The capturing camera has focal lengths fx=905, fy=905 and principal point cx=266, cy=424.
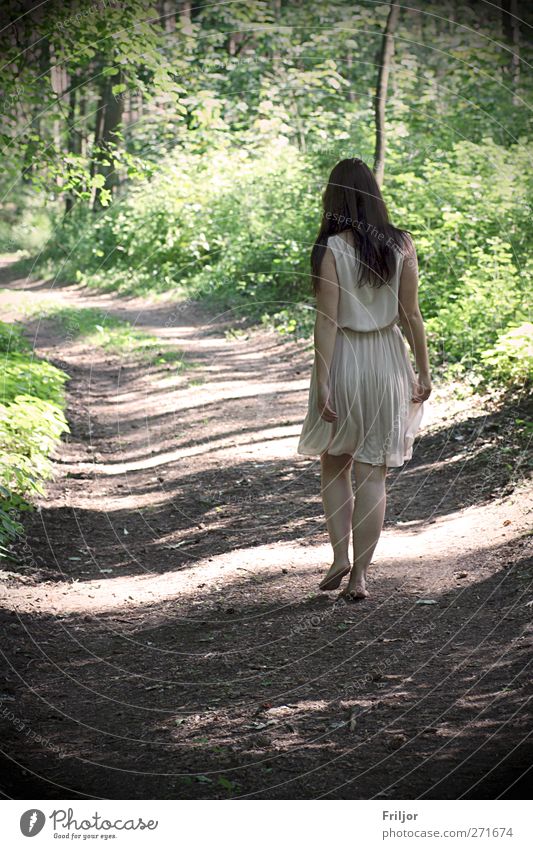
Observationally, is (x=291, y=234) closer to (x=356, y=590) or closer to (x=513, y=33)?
(x=513, y=33)

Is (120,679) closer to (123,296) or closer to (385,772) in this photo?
(385,772)

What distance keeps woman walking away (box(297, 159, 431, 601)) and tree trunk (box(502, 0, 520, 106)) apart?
7.86 metres

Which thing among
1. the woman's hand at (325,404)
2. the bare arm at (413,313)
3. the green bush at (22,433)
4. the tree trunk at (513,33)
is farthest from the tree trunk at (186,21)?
the tree trunk at (513,33)

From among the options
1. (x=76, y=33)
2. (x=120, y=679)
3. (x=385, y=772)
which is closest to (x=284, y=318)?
(x=76, y=33)

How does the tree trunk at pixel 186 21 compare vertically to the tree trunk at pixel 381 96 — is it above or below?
above

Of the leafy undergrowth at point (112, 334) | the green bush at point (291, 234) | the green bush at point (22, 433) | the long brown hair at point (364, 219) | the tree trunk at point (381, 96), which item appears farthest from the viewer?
the leafy undergrowth at point (112, 334)

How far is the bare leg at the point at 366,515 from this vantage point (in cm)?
452

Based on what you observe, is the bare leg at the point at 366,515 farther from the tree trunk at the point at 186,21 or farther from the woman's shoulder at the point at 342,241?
the tree trunk at the point at 186,21

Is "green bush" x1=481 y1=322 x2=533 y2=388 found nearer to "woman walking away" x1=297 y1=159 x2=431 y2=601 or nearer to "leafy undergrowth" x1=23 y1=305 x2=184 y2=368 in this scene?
"woman walking away" x1=297 y1=159 x2=431 y2=601

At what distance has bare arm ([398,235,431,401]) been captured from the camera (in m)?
4.50

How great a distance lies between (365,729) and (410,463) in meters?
4.15

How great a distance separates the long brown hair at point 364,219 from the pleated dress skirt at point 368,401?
1.05ft

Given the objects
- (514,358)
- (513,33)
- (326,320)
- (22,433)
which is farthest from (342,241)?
(513,33)
